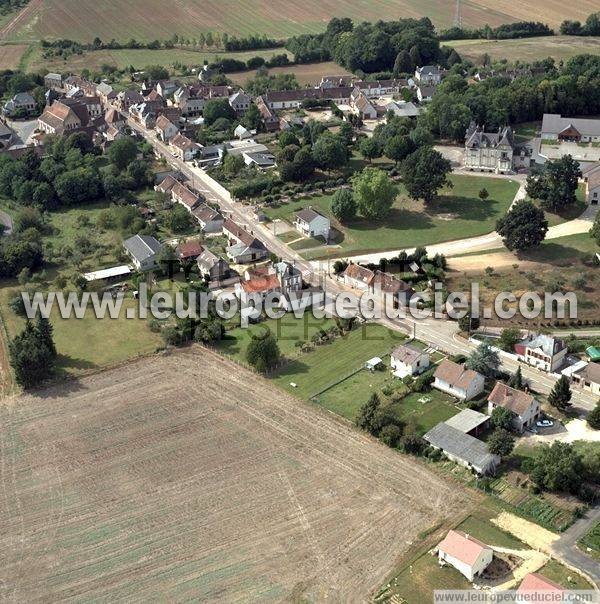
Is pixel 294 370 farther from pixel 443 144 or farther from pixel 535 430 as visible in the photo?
pixel 443 144

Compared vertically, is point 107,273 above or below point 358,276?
below

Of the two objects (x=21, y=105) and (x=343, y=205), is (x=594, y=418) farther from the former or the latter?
(x=21, y=105)

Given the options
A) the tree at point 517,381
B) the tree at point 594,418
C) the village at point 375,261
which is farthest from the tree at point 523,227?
the tree at point 594,418

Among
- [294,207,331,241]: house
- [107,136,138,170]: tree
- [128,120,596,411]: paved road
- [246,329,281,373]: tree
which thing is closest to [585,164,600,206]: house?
[128,120,596,411]: paved road

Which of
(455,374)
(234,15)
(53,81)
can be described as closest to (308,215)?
(455,374)

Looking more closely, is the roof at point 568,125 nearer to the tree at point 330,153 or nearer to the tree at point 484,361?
the tree at point 330,153

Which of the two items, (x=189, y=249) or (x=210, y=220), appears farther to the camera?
(x=210, y=220)

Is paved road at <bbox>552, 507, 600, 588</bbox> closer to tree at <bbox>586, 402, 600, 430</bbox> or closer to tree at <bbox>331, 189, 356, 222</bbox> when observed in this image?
tree at <bbox>586, 402, 600, 430</bbox>
